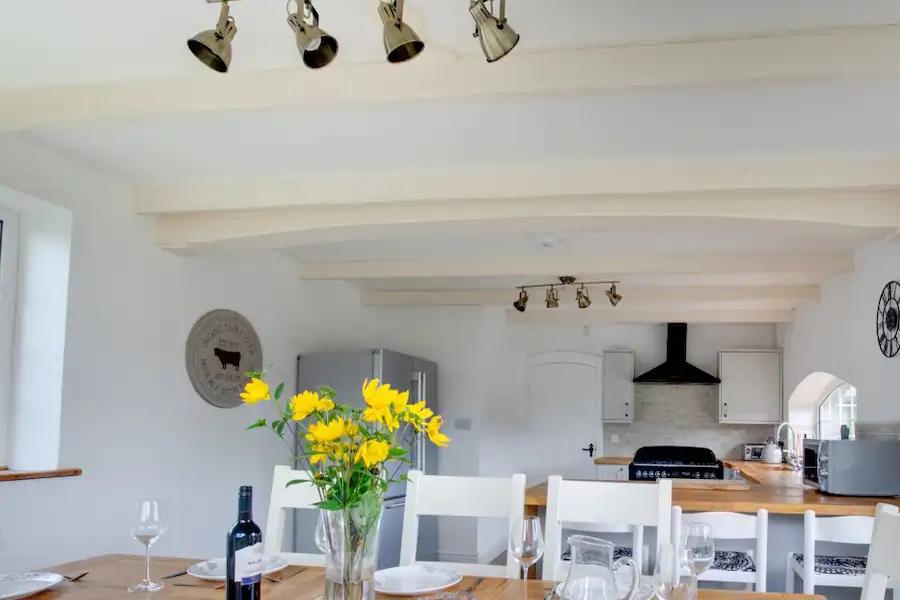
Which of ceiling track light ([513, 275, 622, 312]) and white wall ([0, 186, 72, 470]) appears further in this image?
ceiling track light ([513, 275, 622, 312])

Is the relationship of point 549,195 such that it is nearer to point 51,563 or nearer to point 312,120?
point 312,120

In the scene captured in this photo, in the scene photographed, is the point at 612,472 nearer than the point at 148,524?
No

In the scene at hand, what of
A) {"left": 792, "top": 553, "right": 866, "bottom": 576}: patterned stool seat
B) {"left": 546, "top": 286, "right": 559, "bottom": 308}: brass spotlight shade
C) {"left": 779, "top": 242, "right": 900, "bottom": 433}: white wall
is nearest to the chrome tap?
{"left": 779, "top": 242, "right": 900, "bottom": 433}: white wall

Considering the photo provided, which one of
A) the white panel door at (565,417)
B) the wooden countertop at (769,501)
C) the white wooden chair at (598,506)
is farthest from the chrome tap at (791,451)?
the white wooden chair at (598,506)

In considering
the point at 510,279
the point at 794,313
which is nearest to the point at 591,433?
the point at 794,313

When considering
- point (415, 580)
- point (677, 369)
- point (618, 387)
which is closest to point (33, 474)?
point (415, 580)

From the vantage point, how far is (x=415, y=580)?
240 centimetres

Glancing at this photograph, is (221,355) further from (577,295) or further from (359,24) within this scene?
(359,24)

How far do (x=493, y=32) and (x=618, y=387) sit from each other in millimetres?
7942

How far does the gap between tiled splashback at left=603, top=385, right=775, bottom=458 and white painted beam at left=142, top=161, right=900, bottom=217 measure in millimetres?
5822

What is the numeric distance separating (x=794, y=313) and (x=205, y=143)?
21.1 feet

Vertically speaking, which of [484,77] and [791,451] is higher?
[484,77]

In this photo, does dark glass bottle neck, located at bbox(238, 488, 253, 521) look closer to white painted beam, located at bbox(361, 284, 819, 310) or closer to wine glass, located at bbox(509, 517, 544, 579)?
wine glass, located at bbox(509, 517, 544, 579)

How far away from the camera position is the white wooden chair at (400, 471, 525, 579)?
9.61ft
